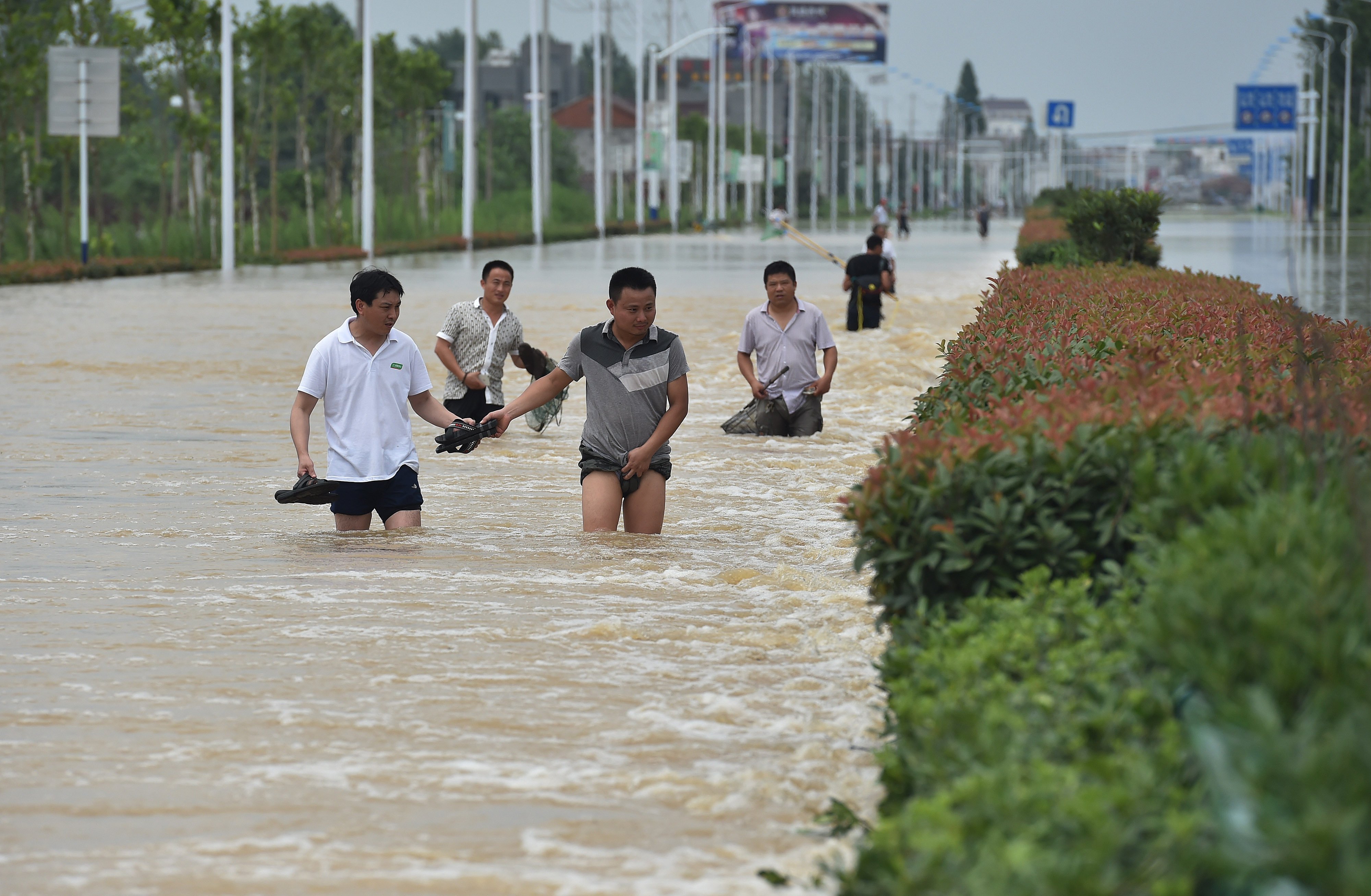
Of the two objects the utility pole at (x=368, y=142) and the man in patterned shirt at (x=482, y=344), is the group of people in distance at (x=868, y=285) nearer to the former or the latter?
the man in patterned shirt at (x=482, y=344)

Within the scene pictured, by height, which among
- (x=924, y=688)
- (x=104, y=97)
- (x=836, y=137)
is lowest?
(x=924, y=688)

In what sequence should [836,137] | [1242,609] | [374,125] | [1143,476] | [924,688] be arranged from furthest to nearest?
[836,137]
[374,125]
[1143,476]
[924,688]
[1242,609]

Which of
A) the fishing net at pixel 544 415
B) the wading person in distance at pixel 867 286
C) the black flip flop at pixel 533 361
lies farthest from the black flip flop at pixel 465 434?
the wading person in distance at pixel 867 286

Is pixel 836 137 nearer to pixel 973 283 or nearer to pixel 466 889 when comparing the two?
pixel 973 283

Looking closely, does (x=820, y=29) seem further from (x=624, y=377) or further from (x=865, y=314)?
(x=624, y=377)

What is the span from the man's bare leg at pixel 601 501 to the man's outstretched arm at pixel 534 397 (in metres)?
0.45

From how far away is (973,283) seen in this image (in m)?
33.8

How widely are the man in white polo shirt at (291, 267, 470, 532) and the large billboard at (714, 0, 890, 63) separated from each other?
355 feet

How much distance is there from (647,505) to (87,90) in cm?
3010

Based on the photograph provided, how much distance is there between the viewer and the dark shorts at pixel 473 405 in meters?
12.1

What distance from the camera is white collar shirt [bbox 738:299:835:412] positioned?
1329 cm

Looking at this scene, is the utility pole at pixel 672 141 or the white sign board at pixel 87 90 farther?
the utility pole at pixel 672 141

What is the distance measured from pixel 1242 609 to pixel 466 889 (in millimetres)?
1865

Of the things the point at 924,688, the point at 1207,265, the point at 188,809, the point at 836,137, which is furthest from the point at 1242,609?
the point at 836,137
